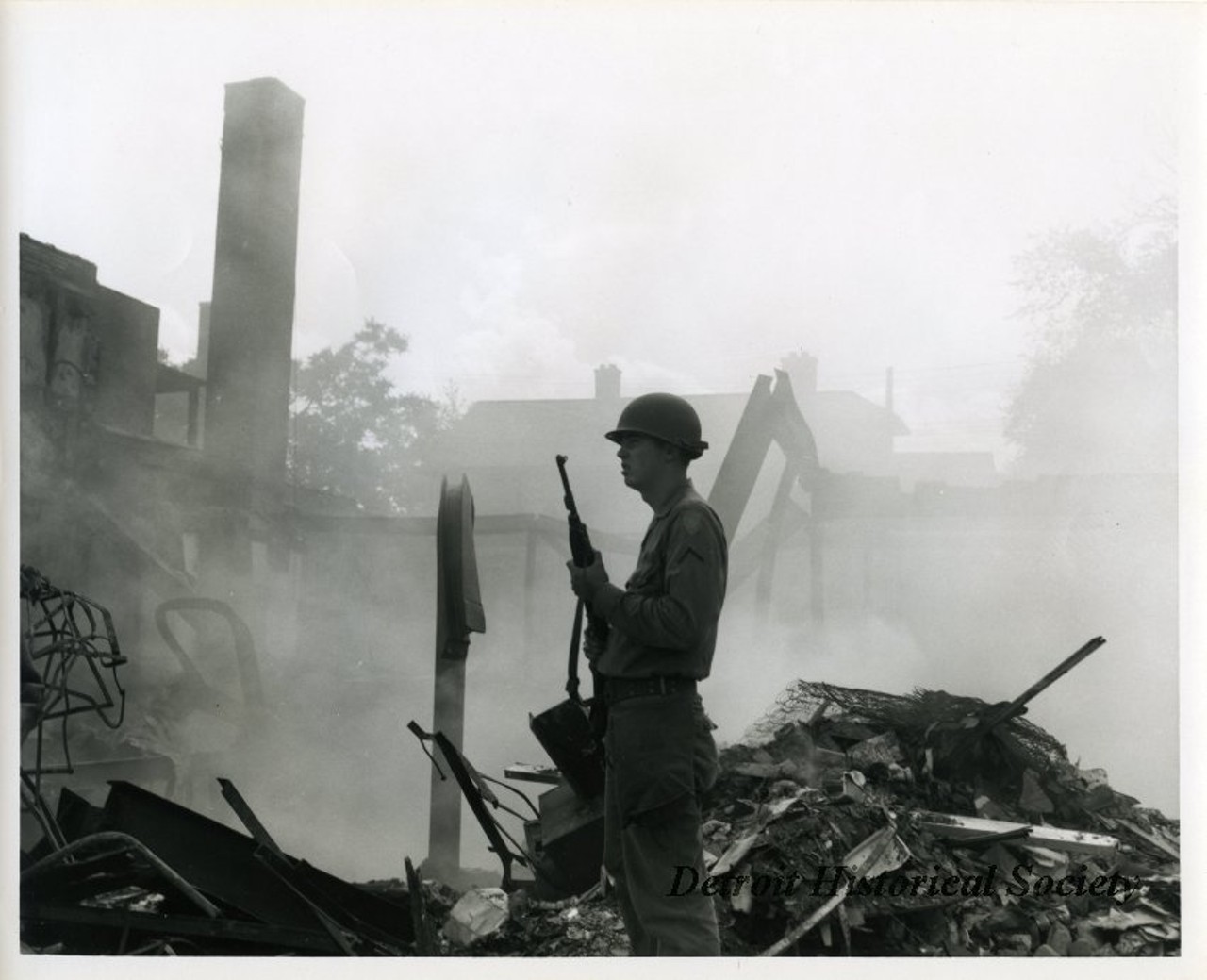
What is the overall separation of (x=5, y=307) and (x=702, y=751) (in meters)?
3.54

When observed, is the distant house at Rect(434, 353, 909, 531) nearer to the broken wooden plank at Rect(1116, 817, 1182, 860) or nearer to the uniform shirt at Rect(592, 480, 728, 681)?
the broken wooden plank at Rect(1116, 817, 1182, 860)

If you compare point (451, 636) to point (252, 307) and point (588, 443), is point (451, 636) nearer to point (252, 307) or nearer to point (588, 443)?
point (252, 307)

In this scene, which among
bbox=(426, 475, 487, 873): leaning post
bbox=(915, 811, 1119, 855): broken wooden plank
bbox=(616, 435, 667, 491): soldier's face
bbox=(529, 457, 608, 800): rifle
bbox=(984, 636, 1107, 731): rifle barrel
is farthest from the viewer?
bbox=(426, 475, 487, 873): leaning post

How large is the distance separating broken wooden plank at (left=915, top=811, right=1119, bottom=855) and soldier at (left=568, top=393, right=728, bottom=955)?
218 cm

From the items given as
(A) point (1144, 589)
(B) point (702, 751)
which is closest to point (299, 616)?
(B) point (702, 751)

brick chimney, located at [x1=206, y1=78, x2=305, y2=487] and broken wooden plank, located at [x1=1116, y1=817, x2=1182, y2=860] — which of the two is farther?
brick chimney, located at [x1=206, y1=78, x2=305, y2=487]

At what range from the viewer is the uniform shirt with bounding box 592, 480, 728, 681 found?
3.60 meters

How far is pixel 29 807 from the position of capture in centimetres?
448

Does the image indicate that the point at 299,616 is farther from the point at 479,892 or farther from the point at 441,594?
the point at 479,892

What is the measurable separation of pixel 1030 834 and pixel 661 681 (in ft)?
9.30

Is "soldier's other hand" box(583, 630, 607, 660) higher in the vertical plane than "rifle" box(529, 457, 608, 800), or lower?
higher

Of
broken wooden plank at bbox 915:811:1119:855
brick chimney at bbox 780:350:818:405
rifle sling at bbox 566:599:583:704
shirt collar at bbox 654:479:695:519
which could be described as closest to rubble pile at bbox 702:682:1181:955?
broken wooden plank at bbox 915:811:1119:855

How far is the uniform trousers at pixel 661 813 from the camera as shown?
3549 millimetres

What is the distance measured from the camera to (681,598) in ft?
11.8
